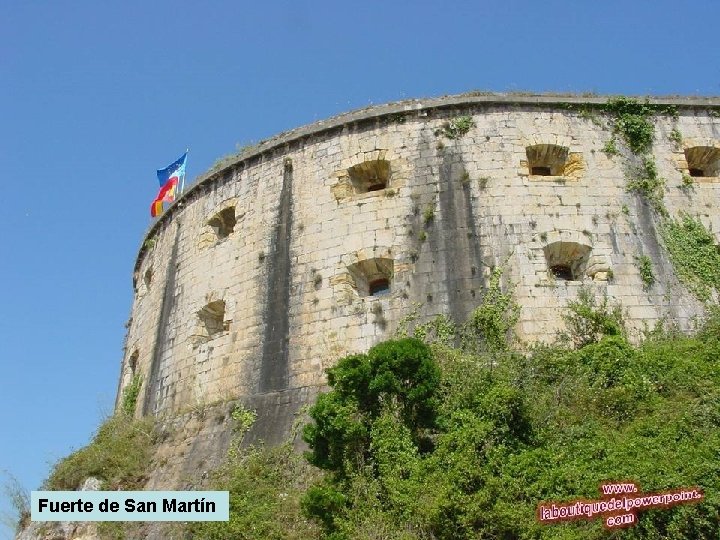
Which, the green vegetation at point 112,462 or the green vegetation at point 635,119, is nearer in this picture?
the green vegetation at point 112,462

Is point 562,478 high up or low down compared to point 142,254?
down

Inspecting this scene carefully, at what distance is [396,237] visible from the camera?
504 inches

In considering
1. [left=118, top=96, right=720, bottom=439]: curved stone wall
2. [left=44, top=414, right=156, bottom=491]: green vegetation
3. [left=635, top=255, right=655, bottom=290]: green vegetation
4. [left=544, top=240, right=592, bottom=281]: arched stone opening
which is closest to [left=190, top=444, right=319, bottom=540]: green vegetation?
[left=118, top=96, right=720, bottom=439]: curved stone wall

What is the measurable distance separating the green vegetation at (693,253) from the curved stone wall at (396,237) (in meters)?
0.22

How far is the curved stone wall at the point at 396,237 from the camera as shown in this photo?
39.7ft

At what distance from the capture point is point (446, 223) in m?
12.7

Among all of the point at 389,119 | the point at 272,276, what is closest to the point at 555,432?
the point at 272,276

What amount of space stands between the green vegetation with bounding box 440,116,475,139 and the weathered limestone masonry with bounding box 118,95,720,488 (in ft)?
0.31

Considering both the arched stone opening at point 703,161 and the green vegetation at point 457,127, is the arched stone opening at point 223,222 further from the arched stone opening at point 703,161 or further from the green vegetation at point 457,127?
the arched stone opening at point 703,161

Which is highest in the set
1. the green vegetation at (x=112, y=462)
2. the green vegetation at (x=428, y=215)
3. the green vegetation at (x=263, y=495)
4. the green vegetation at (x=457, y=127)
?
the green vegetation at (x=457, y=127)

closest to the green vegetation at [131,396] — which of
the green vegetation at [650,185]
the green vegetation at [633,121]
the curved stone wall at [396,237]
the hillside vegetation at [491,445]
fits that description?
the curved stone wall at [396,237]

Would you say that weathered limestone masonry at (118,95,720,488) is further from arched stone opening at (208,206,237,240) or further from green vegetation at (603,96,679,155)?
green vegetation at (603,96,679,155)

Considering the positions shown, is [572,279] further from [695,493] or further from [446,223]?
[695,493]

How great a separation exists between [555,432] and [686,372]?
2258 mm
